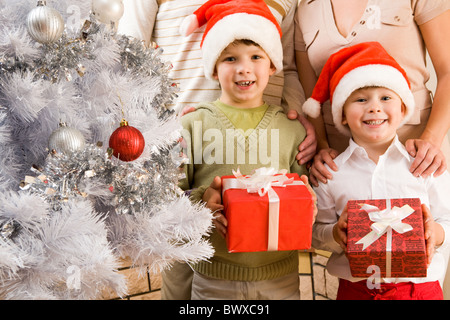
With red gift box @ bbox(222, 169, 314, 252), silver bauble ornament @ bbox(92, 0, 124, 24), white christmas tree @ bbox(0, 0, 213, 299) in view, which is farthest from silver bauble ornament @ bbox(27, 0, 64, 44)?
red gift box @ bbox(222, 169, 314, 252)

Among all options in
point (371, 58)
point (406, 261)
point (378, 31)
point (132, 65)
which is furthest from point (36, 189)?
point (378, 31)

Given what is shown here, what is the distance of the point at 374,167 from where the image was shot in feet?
4.37

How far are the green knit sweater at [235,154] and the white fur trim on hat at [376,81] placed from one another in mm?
234

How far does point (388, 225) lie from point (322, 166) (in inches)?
14.0

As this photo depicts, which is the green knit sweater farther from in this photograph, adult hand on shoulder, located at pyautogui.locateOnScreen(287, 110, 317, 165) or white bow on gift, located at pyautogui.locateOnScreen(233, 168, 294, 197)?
white bow on gift, located at pyautogui.locateOnScreen(233, 168, 294, 197)

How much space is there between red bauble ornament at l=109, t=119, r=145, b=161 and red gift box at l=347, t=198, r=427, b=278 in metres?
0.68

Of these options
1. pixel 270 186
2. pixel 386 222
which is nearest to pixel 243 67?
pixel 270 186

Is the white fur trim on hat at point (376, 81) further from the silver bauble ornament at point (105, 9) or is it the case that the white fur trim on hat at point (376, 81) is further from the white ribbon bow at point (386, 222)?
the silver bauble ornament at point (105, 9)

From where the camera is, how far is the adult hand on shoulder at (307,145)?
141 cm

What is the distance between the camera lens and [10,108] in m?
0.87

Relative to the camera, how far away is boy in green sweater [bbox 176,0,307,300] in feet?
4.47
